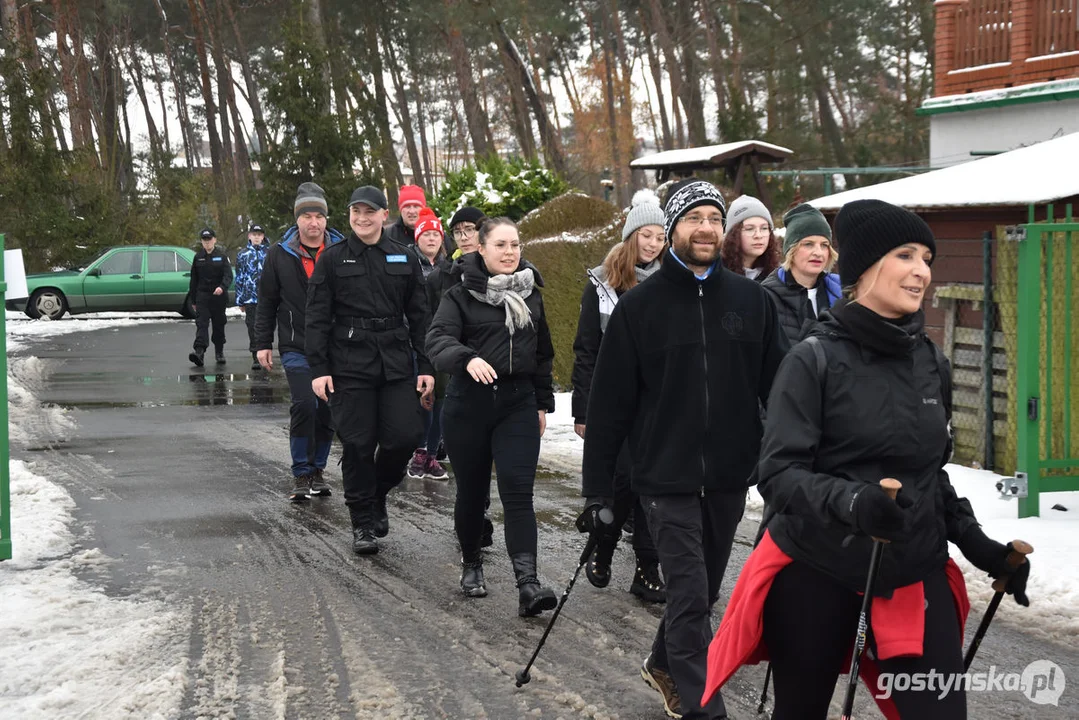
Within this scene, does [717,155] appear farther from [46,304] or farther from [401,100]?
[401,100]

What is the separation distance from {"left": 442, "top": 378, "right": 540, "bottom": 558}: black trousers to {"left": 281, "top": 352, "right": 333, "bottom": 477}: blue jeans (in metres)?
2.86

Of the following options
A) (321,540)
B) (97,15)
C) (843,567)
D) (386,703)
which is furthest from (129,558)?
(97,15)

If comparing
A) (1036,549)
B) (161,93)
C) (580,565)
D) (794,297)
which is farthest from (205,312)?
(161,93)

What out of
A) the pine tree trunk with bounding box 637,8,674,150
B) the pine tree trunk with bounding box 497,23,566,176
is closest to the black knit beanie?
the pine tree trunk with bounding box 497,23,566,176

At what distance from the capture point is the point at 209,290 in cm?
1884

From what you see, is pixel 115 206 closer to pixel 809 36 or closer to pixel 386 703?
pixel 809 36

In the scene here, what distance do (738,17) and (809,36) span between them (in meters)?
2.35

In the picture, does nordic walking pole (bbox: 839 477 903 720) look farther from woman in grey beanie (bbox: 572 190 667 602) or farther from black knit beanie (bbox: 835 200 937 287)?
woman in grey beanie (bbox: 572 190 667 602)

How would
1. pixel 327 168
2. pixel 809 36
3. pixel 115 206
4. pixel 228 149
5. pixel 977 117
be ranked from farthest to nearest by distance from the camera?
pixel 228 149
pixel 809 36
pixel 115 206
pixel 327 168
pixel 977 117

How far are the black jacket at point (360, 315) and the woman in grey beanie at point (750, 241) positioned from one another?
6.13ft

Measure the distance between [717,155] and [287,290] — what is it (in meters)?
10.9

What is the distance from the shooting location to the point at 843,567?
3211 mm

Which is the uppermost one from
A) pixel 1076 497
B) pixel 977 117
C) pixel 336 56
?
pixel 336 56

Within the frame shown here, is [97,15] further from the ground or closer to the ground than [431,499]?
further from the ground
